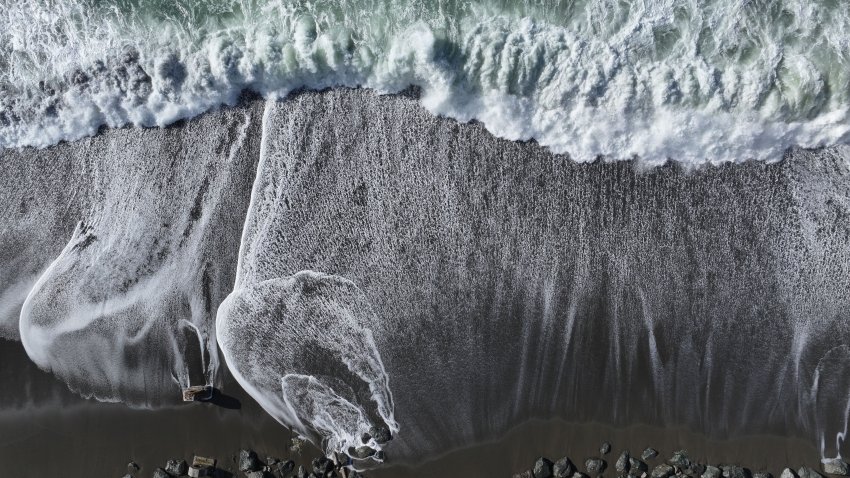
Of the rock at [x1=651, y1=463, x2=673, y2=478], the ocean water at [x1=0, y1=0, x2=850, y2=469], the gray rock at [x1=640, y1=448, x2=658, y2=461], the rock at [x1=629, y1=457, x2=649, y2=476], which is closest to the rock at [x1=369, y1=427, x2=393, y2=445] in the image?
the ocean water at [x1=0, y1=0, x2=850, y2=469]

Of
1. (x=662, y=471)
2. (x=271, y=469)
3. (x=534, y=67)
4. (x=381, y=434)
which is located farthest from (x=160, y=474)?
(x=534, y=67)

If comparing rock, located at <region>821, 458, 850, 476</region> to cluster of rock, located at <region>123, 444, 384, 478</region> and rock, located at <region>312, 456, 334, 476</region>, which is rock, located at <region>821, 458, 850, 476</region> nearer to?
cluster of rock, located at <region>123, 444, 384, 478</region>

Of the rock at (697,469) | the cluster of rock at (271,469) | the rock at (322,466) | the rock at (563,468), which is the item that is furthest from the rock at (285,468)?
the rock at (697,469)

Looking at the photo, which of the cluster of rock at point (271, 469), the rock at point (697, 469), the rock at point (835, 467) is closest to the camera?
the rock at point (835, 467)

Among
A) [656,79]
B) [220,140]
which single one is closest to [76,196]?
[220,140]

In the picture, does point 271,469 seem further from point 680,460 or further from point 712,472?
point 712,472

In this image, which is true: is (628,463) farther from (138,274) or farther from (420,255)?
(138,274)

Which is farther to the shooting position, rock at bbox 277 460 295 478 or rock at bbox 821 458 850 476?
rock at bbox 277 460 295 478

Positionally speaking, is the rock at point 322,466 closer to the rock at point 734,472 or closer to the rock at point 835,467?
the rock at point 734,472
